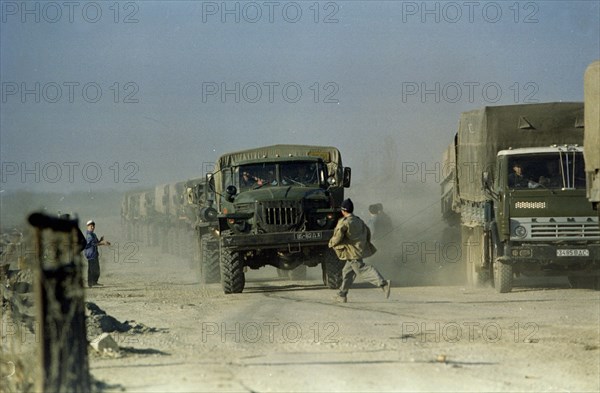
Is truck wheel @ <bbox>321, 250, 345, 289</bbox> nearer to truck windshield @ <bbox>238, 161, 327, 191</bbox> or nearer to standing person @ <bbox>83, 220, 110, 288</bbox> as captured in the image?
truck windshield @ <bbox>238, 161, 327, 191</bbox>

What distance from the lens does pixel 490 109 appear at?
2033 centimetres

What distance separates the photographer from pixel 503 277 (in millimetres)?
19453

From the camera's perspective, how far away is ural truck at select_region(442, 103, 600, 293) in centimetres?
1900

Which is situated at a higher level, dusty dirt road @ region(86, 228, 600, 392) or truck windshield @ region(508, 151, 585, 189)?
truck windshield @ region(508, 151, 585, 189)

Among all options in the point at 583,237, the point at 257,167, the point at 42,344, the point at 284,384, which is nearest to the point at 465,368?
the point at 284,384

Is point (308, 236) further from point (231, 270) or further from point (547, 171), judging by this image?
point (547, 171)

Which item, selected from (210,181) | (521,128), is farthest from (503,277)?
(210,181)


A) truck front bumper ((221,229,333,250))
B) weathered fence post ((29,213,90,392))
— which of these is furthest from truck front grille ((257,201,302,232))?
weathered fence post ((29,213,90,392))

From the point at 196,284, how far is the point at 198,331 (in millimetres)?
11867

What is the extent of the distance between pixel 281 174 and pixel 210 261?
134 inches

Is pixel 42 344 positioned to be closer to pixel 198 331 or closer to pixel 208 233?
pixel 198 331

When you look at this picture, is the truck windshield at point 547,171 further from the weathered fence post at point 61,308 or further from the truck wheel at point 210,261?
the weathered fence post at point 61,308

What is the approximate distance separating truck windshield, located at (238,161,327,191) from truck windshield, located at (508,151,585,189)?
4195 mm

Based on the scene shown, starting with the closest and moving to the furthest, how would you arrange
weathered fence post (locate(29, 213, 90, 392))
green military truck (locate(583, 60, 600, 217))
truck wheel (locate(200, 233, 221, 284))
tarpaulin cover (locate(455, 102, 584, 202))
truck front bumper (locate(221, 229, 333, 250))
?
weathered fence post (locate(29, 213, 90, 392)), green military truck (locate(583, 60, 600, 217)), tarpaulin cover (locate(455, 102, 584, 202)), truck front bumper (locate(221, 229, 333, 250)), truck wheel (locate(200, 233, 221, 284))
